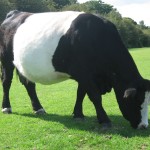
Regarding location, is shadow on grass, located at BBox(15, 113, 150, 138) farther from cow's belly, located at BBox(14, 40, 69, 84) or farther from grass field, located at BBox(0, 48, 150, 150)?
cow's belly, located at BBox(14, 40, 69, 84)

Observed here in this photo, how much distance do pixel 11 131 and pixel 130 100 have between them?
9.32 ft

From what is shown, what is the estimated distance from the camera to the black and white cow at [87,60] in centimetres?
841

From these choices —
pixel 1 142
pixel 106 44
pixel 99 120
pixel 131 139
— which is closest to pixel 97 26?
pixel 106 44

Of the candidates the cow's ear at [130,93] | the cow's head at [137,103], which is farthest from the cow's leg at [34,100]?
the cow's ear at [130,93]

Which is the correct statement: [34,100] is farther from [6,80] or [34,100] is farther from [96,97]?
[96,97]

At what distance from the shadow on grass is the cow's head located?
8.2 inches

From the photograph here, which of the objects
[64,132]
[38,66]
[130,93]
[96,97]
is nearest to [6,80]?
[38,66]

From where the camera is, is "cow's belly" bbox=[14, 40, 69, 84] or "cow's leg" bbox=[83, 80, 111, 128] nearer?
"cow's leg" bbox=[83, 80, 111, 128]

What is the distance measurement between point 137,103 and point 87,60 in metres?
1.46

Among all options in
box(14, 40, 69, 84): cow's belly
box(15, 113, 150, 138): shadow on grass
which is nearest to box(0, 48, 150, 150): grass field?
box(15, 113, 150, 138): shadow on grass

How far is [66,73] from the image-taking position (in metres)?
9.23

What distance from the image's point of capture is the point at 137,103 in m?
8.25

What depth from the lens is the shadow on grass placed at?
8211 mm

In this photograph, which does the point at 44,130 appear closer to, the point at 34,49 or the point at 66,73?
the point at 66,73
